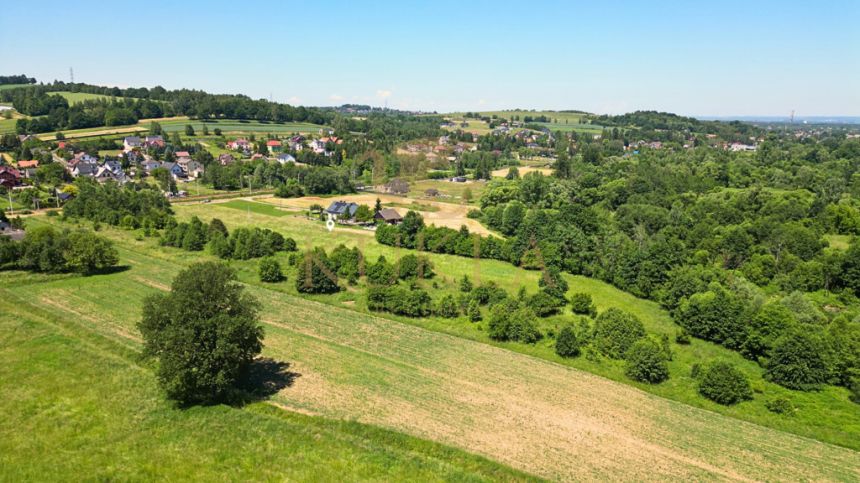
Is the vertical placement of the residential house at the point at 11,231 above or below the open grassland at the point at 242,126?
below

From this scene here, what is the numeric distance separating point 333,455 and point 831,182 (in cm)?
8139

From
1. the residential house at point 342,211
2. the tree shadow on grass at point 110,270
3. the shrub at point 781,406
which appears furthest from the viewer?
the residential house at point 342,211

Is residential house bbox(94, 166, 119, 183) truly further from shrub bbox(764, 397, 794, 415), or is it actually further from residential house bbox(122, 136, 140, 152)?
shrub bbox(764, 397, 794, 415)

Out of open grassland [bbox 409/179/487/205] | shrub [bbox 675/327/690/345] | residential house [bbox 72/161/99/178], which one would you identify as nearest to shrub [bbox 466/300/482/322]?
shrub [bbox 675/327/690/345]

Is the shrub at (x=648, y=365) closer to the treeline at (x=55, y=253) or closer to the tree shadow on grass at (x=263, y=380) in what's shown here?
the tree shadow on grass at (x=263, y=380)

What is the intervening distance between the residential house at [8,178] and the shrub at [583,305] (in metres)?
74.0

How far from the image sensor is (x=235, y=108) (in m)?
144

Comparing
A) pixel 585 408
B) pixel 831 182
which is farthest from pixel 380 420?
pixel 831 182

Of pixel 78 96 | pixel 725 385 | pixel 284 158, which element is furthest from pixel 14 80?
pixel 725 385

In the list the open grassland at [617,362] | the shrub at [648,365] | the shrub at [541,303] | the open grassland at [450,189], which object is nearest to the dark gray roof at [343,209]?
the open grassland at [617,362]

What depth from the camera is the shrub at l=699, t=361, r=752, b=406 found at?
77.9 feet

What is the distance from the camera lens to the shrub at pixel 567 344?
27.7m

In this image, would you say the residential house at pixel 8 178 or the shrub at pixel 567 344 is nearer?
the shrub at pixel 567 344

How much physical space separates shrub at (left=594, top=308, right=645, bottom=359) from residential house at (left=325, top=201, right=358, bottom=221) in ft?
117
